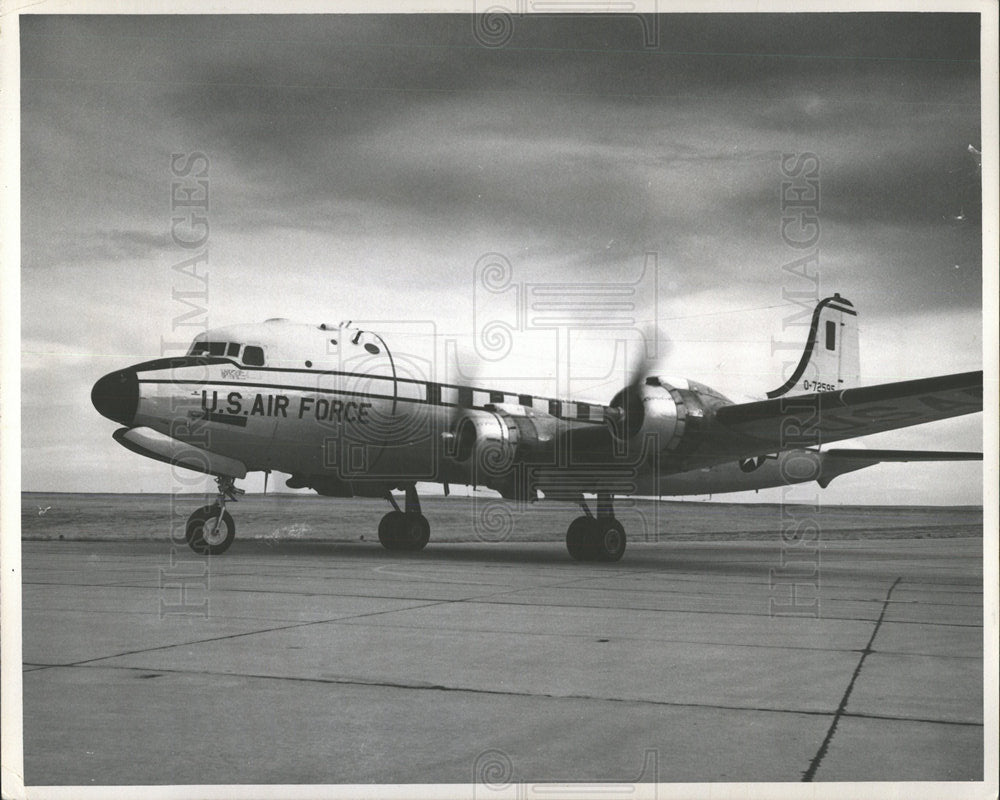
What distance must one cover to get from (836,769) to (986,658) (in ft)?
5.57

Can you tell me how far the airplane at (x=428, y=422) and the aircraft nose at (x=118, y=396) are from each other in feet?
0.06

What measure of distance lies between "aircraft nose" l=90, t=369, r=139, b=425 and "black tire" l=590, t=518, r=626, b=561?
306 inches

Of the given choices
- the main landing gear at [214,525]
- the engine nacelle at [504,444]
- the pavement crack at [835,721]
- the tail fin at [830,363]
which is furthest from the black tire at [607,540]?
the pavement crack at [835,721]

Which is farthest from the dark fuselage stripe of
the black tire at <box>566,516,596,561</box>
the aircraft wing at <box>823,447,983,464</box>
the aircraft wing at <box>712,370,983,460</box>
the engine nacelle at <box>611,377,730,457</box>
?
the aircraft wing at <box>823,447,983,464</box>

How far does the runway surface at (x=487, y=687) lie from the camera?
4285 millimetres

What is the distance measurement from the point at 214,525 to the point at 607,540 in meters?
6.59

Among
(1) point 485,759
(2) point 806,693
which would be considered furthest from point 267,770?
(2) point 806,693

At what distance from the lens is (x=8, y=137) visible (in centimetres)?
571

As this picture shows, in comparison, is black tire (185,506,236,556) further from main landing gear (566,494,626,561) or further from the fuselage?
main landing gear (566,494,626,561)

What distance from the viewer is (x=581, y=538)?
15547 mm

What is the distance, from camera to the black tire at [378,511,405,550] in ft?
56.6

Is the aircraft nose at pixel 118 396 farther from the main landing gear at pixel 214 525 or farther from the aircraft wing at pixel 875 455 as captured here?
the aircraft wing at pixel 875 455

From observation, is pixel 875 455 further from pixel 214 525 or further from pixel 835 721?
pixel 835 721

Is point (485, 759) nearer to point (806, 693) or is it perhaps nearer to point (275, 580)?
point (806, 693)
